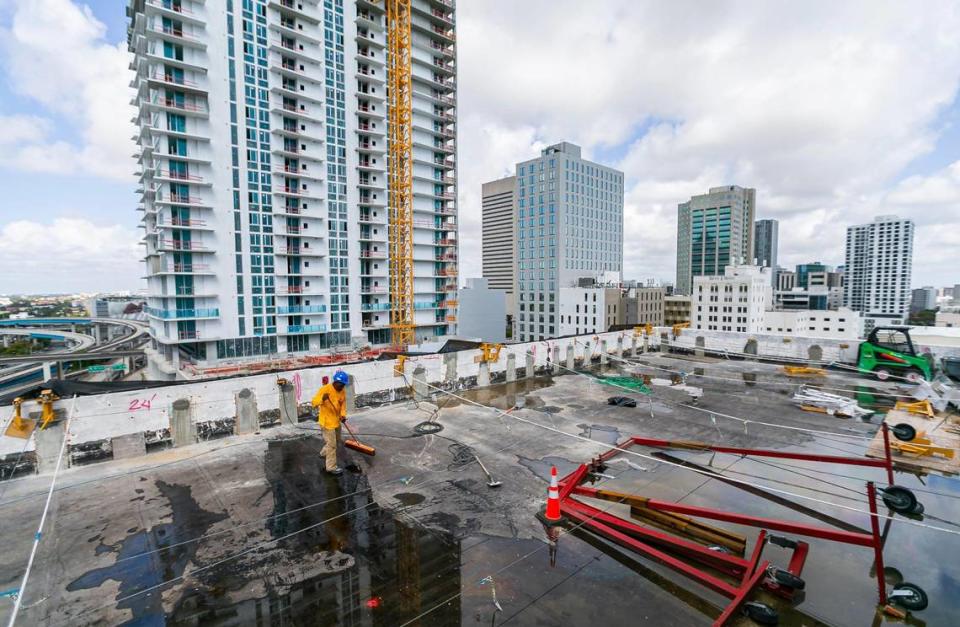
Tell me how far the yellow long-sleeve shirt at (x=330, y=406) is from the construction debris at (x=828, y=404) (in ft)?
46.5

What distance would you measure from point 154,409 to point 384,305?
4039 centimetres

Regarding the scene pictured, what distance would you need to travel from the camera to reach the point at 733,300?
3000 inches

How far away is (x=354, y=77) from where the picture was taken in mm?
46750

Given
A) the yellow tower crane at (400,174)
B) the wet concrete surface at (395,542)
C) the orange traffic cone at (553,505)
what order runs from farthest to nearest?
1. the yellow tower crane at (400,174)
2. the orange traffic cone at (553,505)
3. the wet concrete surface at (395,542)

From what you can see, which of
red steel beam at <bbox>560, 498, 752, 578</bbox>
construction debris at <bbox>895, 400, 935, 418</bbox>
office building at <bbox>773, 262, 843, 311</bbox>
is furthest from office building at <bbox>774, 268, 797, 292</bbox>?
red steel beam at <bbox>560, 498, 752, 578</bbox>

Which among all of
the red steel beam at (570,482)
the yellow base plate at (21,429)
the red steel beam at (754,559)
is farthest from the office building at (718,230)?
the yellow base plate at (21,429)

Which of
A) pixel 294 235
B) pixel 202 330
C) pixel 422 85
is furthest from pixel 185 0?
pixel 202 330

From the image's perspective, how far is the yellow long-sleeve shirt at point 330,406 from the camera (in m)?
8.27

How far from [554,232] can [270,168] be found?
68.0 metres

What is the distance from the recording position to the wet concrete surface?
486 cm

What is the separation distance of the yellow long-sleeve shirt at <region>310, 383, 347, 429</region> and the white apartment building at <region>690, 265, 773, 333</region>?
3052 inches

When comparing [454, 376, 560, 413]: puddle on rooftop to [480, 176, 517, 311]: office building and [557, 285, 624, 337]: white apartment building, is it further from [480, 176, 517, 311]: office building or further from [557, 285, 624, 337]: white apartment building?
[480, 176, 517, 311]: office building

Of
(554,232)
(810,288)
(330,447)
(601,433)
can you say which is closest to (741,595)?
(601,433)

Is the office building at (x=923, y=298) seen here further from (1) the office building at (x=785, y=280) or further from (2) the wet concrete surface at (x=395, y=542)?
(2) the wet concrete surface at (x=395, y=542)
